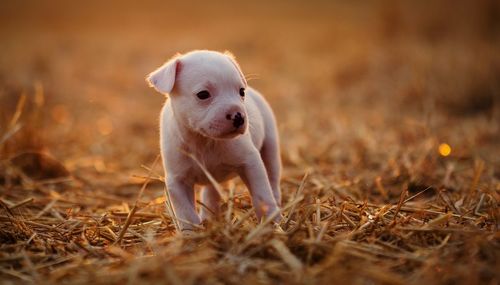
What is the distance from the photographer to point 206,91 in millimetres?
3160

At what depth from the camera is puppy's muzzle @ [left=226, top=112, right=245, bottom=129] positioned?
9.72 ft

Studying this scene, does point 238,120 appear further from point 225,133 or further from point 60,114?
point 60,114

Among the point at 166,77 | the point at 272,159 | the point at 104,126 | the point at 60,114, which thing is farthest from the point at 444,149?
the point at 60,114

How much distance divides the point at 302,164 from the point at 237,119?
2.79 m

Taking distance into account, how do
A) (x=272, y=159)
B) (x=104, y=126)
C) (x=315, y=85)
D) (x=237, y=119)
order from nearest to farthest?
(x=237, y=119), (x=272, y=159), (x=104, y=126), (x=315, y=85)

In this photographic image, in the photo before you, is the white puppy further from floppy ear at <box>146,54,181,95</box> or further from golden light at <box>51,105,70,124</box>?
golden light at <box>51,105,70,124</box>

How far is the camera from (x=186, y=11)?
2725cm

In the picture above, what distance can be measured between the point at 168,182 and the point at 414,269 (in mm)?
1631

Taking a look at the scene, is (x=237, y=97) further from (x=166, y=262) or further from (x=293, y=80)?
(x=293, y=80)

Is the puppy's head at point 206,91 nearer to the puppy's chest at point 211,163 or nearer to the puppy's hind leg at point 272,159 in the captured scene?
the puppy's chest at point 211,163

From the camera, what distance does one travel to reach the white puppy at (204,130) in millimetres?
3066

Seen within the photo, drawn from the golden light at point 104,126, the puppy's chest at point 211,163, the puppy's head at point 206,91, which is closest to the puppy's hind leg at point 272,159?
the puppy's chest at point 211,163

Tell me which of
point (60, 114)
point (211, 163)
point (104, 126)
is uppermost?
point (211, 163)

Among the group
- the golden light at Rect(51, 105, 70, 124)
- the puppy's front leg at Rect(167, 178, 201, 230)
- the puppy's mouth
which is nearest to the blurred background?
the golden light at Rect(51, 105, 70, 124)
